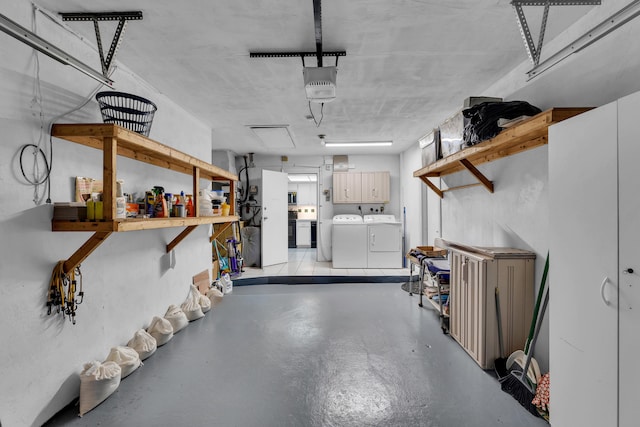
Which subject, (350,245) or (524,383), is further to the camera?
(350,245)

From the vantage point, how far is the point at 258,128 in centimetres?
404

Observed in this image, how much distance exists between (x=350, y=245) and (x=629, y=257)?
14.4ft

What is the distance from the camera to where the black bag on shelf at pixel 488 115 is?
1.86 metres

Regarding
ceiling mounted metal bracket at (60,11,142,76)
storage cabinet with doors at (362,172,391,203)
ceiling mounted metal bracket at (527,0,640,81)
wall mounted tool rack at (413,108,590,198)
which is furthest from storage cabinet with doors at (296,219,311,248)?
ceiling mounted metal bracket at (527,0,640,81)

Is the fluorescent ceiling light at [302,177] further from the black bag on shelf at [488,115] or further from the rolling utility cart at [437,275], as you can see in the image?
the black bag on shelf at [488,115]

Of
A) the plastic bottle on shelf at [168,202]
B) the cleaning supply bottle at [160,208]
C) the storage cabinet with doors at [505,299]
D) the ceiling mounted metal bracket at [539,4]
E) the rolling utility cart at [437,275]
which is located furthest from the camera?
the rolling utility cart at [437,275]

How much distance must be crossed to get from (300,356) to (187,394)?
87 cm

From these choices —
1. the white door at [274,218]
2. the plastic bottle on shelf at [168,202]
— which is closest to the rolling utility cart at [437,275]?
the plastic bottle on shelf at [168,202]

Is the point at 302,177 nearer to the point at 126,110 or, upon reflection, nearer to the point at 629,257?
the point at 126,110

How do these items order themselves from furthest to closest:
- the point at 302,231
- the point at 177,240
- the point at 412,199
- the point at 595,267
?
the point at 302,231 < the point at 412,199 < the point at 177,240 < the point at 595,267

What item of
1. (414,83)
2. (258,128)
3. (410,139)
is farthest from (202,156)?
(410,139)

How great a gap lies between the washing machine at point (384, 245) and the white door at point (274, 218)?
183 cm

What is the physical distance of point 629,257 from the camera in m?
1.07

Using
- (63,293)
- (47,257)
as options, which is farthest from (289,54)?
(63,293)
